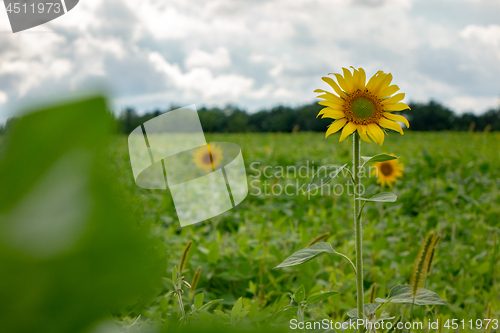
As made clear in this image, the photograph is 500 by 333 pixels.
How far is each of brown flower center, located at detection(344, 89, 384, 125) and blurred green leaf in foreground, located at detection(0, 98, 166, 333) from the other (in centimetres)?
72

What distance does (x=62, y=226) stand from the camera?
0.11 meters

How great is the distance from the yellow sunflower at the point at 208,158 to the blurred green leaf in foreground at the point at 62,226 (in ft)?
8.88

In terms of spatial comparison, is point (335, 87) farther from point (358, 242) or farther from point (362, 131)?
point (358, 242)

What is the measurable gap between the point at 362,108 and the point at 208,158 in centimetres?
217

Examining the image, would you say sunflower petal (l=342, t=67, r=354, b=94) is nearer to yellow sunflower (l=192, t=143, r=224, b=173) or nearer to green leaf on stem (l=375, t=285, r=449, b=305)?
green leaf on stem (l=375, t=285, r=449, b=305)

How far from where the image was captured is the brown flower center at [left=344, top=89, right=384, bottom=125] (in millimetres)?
772

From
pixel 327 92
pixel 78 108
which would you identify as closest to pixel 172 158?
pixel 327 92

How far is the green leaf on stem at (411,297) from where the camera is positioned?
659 mm

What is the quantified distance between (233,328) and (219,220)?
A: 1914 millimetres

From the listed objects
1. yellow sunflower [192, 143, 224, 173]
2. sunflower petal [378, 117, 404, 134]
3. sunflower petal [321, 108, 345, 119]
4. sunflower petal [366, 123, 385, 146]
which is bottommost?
yellow sunflower [192, 143, 224, 173]

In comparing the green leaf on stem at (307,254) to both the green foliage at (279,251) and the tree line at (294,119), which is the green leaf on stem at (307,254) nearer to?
the green foliage at (279,251)

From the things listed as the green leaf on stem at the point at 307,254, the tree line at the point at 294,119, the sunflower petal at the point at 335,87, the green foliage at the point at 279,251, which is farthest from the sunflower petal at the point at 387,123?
the tree line at the point at 294,119

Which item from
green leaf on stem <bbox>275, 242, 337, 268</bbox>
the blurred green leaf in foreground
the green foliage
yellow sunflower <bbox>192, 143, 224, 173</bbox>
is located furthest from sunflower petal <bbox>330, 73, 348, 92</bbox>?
yellow sunflower <bbox>192, 143, 224, 173</bbox>

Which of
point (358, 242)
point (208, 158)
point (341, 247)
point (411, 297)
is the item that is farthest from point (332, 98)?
point (208, 158)
